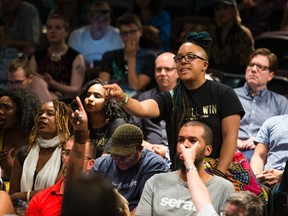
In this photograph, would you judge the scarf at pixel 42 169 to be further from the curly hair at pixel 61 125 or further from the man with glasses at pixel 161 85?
the man with glasses at pixel 161 85

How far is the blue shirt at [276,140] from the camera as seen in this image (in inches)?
246

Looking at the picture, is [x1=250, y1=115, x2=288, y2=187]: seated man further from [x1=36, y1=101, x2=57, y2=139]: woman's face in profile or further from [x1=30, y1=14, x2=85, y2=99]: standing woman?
[x1=30, y1=14, x2=85, y2=99]: standing woman

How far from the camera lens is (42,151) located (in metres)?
6.53

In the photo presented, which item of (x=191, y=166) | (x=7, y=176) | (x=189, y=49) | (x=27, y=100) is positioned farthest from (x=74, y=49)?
(x=191, y=166)

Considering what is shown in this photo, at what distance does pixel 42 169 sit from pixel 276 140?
5.77 feet

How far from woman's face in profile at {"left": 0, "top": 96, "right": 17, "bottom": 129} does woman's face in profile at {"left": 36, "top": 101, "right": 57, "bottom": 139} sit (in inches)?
26.0

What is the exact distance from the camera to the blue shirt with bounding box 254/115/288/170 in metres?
6.25

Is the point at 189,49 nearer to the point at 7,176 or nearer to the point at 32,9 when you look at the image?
the point at 7,176

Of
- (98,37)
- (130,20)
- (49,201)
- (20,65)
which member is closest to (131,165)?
(49,201)

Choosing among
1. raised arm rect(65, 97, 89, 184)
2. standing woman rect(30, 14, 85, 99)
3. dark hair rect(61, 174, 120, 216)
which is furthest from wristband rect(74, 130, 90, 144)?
standing woman rect(30, 14, 85, 99)

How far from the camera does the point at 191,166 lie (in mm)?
4148

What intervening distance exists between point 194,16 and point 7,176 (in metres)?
3.53

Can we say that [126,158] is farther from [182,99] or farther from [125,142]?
[182,99]

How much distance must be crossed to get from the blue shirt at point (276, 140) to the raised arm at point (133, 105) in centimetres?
124
